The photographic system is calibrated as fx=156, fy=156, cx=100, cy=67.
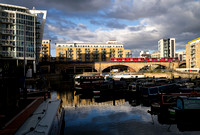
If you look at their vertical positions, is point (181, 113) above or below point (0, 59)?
below

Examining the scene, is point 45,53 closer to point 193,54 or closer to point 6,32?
point 6,32

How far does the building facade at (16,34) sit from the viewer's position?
217ft

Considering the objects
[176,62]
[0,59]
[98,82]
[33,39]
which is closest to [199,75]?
[176,62]

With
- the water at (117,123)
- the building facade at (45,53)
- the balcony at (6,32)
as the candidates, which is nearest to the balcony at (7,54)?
the balcony at (6,32)

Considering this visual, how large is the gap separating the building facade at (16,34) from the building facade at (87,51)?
52.5m

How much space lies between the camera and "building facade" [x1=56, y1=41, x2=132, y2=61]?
128125 mm

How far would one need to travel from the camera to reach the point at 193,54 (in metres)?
97.1

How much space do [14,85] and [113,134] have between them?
10.5m

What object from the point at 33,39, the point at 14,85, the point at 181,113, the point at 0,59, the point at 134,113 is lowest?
the point at 134,113

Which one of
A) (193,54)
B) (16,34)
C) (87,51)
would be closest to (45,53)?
(87,51)

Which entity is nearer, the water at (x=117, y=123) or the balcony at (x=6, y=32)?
the water at (x=117, y=123)

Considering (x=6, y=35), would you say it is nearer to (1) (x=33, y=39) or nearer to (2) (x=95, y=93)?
(1) (x=33, y=39)

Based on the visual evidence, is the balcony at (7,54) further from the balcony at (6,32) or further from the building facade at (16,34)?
the balcony at (6,32)

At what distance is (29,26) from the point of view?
70.1m
